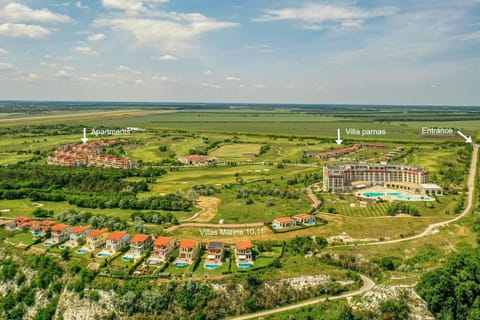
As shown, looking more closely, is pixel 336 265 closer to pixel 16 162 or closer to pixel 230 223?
pixel 230 223

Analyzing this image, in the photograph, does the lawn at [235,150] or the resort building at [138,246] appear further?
the lawn at [235,150]

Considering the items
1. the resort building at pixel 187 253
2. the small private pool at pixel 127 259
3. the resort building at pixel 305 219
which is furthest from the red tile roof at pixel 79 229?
the resort building at pixel 305 219

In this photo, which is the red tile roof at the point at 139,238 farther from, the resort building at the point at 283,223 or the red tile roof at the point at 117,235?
the resort building at the point at 283,223

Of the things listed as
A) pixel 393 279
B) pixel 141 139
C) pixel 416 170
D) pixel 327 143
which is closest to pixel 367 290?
pixel 393 279

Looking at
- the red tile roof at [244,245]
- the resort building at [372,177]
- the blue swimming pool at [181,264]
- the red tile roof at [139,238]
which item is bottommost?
the blue swimming pool at [181,264]

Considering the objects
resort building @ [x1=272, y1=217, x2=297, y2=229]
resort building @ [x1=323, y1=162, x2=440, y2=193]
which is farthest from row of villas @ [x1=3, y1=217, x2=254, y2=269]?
resort building @ [x1=323, y1=162, x2=440, y2=193]

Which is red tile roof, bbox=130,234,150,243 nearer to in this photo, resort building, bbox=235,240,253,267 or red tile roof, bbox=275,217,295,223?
resort building, bbox=235,240,253,267
